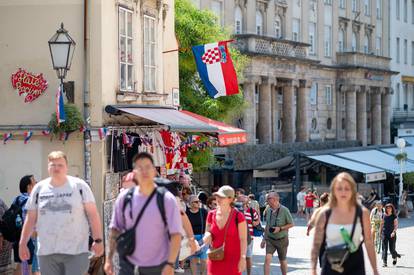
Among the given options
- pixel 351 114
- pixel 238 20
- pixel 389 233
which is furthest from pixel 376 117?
pixel 389 233

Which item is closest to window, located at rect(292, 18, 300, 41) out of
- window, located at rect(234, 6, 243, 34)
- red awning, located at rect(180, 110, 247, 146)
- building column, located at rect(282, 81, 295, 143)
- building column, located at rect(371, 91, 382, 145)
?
building column, located at rect(282, 81, 295, 143)

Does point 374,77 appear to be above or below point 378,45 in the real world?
below

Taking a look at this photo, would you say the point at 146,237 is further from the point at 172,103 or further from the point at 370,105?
the point at 370,105

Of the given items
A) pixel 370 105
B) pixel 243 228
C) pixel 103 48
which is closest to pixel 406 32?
pixel 370 105

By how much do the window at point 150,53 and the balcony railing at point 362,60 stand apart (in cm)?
4035

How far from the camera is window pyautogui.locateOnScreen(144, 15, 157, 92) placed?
21047 mm

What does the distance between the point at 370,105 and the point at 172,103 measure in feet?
145

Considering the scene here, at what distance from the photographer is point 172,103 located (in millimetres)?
23172

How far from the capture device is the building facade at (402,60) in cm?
6969

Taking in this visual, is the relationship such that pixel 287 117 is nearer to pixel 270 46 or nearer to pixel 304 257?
pixel 270 46

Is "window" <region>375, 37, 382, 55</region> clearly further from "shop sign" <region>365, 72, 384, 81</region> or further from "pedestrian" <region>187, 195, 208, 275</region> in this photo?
"pedestrian" <region>187, 195, 208, 275</region>

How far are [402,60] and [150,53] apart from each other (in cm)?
5226

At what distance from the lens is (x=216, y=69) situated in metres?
23.5

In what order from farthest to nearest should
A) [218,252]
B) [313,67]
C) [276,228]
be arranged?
1. [313,67]
2. [276,228]
3. [218,252]
